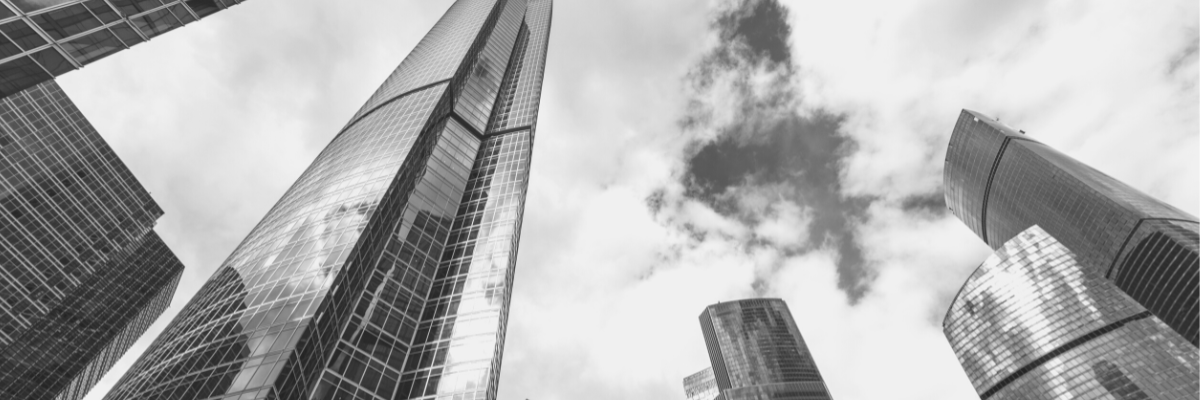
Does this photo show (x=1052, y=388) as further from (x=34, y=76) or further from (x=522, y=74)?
(x=34, y=76)

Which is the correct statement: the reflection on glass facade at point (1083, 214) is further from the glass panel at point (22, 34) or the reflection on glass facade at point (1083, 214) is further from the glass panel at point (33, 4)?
the glass panel at point (22, 34)

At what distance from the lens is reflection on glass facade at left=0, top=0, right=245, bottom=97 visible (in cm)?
2059

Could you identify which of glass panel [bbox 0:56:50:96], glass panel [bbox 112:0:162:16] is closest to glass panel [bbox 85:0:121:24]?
glass panel [bbox 112:0:162:16]

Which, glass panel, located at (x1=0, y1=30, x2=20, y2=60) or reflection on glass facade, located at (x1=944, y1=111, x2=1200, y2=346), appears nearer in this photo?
glass panel, located at (x1=0, y1=30, x2=20, y2=60)

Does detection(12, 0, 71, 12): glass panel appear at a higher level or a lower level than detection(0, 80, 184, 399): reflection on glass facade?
lower

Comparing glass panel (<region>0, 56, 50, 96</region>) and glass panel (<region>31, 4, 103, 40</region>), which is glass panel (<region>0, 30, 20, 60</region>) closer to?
glass panel (<region>0, 56, 50, 96</region>)

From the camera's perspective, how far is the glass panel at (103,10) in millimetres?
22984

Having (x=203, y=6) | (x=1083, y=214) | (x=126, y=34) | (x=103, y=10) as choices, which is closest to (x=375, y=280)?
(x=203, y=6)

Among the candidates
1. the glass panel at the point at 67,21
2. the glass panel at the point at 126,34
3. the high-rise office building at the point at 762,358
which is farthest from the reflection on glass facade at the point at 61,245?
the high-rise office building at the point at 762,358

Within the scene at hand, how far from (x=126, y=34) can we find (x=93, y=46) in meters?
1.53

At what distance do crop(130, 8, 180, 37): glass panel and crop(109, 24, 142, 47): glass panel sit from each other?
Answer: 374 mm

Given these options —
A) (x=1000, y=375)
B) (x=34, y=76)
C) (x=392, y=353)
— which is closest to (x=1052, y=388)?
(x=1000, y=375)

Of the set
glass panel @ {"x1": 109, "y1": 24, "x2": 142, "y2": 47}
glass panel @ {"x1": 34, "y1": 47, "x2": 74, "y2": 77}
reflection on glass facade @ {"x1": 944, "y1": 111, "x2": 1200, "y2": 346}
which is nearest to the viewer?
glass panel @ {"x1": 34, "y1": 47, "x2": 74, "y2": 77}

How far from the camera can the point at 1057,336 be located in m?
116
